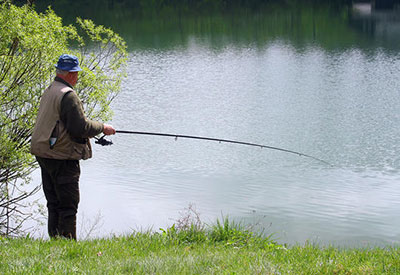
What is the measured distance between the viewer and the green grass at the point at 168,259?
4.81 metres

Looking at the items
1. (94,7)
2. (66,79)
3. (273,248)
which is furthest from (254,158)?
(94,7)

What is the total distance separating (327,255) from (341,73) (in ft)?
69.9

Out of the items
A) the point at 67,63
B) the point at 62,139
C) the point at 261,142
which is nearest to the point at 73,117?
the point at 62,139

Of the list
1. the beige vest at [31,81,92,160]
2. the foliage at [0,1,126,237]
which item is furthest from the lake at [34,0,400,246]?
the beige vest at [31,81,92,160]

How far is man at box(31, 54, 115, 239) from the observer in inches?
221

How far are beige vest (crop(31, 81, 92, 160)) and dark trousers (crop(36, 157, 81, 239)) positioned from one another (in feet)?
0.26

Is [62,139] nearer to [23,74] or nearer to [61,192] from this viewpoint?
[61,192]

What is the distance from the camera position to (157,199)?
39.1 ft

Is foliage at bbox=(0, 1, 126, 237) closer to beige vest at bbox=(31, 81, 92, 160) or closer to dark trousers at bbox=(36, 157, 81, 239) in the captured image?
dark trousers at bbox=(36, 157, 81, 239)

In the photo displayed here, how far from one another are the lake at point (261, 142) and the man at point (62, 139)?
2424mm

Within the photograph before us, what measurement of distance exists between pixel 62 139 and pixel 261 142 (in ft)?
36.1

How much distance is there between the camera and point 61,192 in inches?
227

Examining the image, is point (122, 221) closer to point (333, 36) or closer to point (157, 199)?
point (157, 199)

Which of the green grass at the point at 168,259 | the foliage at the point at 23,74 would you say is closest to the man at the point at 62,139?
the green grass at the point at 168,259
